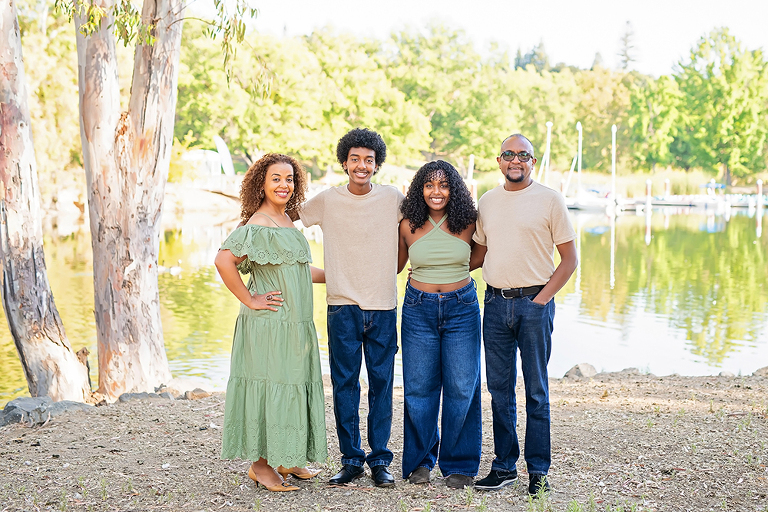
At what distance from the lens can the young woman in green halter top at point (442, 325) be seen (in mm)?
4020

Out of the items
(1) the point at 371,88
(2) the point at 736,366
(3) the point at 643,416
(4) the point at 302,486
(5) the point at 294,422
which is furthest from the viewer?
(1) the point at 371,88

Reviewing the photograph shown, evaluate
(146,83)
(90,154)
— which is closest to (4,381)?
(90,154)

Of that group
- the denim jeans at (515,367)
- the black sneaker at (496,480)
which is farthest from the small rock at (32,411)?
the denim jeans at (515,367)

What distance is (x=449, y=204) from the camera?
4062 millimetres

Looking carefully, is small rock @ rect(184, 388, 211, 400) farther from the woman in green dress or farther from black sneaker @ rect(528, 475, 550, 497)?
black sneaker @ rect(528, 475, 550, 497)

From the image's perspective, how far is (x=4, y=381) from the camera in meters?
9.20

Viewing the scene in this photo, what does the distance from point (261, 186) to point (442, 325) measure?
120 cm

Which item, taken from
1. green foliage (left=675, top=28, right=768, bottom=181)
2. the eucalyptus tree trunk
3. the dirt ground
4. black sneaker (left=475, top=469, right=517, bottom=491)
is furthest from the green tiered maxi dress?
green foliage (left=675, top=28, right=768, bottom=181)

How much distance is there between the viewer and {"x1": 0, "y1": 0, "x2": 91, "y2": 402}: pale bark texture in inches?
251

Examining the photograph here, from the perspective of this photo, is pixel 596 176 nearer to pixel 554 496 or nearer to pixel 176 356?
pixel 176 356

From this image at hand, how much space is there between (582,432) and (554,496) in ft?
4.23

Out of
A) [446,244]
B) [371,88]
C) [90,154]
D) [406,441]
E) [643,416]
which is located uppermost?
[371,88]

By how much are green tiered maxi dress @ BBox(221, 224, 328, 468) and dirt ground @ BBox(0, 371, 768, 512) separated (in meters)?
0.30

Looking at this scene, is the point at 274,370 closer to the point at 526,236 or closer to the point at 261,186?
the point at 261,186
